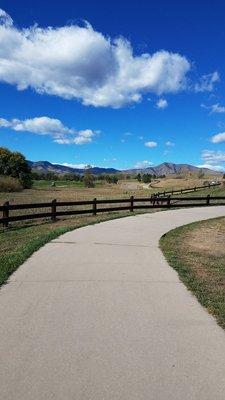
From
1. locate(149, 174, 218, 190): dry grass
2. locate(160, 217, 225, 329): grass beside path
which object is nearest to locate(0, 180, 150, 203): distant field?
locate(149, 174, 218, 190): dry grass

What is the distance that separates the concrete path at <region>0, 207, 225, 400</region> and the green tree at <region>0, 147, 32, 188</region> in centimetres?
9316

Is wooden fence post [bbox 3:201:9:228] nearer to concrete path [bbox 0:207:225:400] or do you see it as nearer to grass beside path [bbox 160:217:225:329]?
grass beside path [bbox 160:217:225:329]

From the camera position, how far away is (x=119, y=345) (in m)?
5.59

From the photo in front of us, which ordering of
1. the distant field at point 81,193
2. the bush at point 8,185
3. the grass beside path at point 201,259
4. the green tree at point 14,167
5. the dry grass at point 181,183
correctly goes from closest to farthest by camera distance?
the grass beside path at point 201,259
the distant field at point 81,193
the bush at point 8,185
the dry grass at point 181,183
the green tree at point 14,167

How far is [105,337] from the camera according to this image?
5.83 meters

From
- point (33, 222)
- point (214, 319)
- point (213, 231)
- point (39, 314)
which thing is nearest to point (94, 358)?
point (39, 314)

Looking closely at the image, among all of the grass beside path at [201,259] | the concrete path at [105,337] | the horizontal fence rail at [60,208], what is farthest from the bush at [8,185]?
the concrete path at [105,337]

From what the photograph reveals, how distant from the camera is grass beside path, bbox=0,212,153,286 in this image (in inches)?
406

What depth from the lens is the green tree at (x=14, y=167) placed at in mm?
101750

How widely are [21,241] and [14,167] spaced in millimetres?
89981

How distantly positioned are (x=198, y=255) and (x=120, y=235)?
13.1ft

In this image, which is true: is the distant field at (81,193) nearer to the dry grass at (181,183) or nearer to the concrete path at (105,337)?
the dry grass at (181,183)

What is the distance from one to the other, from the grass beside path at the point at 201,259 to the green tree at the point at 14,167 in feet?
275

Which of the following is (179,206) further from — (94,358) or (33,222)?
(94,358)
